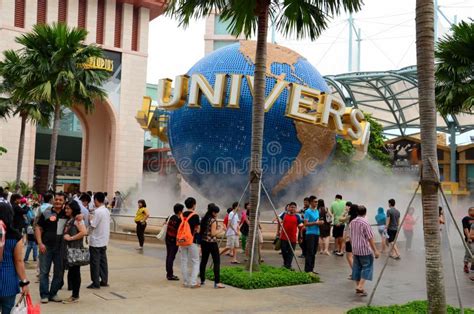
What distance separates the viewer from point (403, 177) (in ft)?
177

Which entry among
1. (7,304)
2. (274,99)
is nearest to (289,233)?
(274,99)

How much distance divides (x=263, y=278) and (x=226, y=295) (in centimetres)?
103

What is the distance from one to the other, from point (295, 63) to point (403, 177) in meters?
40.0

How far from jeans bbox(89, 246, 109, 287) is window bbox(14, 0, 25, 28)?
2928cm

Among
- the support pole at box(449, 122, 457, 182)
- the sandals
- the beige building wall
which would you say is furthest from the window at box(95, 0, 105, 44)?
the support pole at box(449, 122, 457, 182)

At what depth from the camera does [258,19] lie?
34.9ft

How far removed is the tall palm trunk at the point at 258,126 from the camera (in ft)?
33.3

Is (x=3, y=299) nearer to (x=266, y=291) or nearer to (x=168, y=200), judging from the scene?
(x=266, y=291)

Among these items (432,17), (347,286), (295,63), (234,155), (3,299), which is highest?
(295,63)

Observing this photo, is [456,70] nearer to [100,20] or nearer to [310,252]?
[310,252]

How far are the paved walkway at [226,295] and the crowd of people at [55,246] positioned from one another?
328 millimetres

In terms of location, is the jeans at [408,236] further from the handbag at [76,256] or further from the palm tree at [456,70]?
the handbag at [76,256]

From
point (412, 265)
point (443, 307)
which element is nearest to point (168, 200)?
point (412, 265)

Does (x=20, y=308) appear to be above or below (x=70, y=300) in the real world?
above
